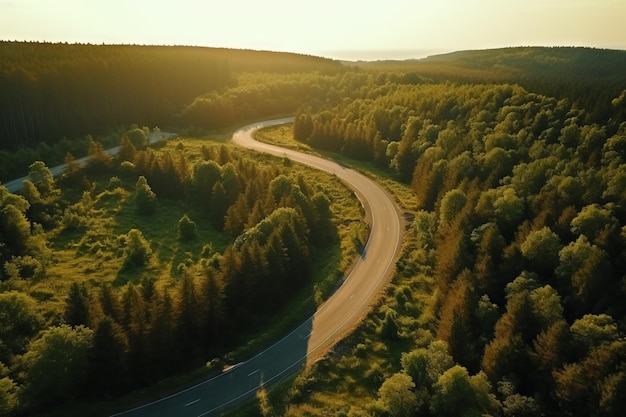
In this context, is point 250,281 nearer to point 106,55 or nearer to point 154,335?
point 154,335

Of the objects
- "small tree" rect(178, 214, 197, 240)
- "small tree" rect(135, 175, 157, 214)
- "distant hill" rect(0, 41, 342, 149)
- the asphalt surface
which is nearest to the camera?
the asphalt surface

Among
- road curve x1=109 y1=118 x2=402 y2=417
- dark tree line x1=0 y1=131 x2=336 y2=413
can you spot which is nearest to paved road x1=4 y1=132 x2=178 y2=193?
dark tree line x1=0 y1=131 x2=336 y2=413

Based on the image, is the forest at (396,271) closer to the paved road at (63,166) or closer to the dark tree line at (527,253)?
the dark tree line at (527,253)

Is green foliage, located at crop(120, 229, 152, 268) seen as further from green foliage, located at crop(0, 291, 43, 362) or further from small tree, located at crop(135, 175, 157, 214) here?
green foliage, located at crop(0, 291, 43, 362)

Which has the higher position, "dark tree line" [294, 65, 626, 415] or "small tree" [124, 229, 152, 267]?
"dark tree line" [294, 65, 626, 415]

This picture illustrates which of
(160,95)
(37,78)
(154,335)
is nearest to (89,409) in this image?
(154,335)

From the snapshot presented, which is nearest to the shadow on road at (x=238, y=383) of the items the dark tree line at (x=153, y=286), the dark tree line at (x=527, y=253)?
the dark tree line at (x=153, y=286)

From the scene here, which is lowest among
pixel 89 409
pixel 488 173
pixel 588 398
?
pixel 89 409

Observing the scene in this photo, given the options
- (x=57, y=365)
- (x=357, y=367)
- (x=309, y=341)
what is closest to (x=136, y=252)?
(x=57, y=365)
